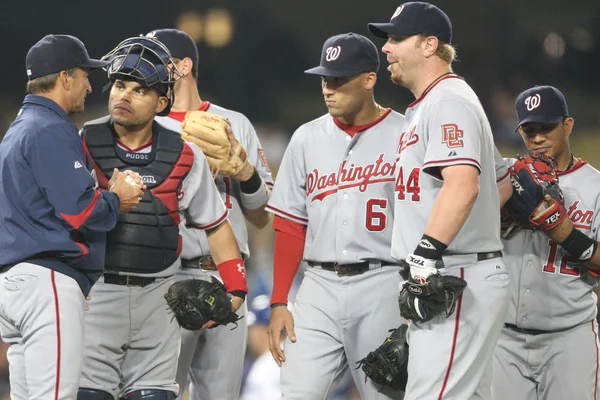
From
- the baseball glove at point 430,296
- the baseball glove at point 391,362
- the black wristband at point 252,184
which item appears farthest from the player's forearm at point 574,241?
the black wristband at point 252,184

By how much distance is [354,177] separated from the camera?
3.67 metres

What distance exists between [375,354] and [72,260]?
1.16 meters

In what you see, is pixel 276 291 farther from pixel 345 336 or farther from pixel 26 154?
pixel 26 154

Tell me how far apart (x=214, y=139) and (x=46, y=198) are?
97 cm

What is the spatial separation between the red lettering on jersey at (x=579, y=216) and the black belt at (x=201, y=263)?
1611 millimetres

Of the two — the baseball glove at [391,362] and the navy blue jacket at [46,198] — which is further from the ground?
the navy blue jacket at [46,198]

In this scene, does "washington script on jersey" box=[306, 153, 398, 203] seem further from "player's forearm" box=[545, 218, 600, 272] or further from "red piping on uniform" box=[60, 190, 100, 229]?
"red piping on uniform" box=[60, 190, 100, 229]

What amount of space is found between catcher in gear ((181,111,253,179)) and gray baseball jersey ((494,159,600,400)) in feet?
4.24

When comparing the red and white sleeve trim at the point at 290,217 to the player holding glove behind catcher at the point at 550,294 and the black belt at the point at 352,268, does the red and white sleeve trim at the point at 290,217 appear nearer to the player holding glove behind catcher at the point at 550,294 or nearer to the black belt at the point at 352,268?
the black belt at the point at 352,268

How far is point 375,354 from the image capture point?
3342 mm

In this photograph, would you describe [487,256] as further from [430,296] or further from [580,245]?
[580,245]

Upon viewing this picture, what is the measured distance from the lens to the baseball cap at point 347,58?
370 cm

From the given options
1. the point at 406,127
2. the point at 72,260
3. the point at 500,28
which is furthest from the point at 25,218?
the point at 500,28

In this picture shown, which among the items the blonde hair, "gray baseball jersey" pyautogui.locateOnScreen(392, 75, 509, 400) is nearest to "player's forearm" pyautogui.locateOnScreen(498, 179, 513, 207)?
"gray baseball jersey" pyautogui.locateOnScreen(392, 75, 509, 400)
